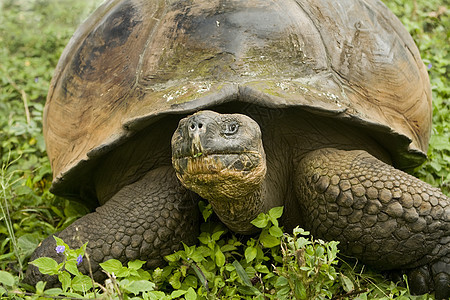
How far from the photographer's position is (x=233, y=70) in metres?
3.01

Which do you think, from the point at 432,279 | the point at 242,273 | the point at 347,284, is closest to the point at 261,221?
the point at 242,273

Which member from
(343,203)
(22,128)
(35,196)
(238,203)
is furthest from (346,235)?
(22,128)

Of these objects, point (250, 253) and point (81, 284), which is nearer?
point (81, 284)

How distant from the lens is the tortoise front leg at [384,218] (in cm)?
287

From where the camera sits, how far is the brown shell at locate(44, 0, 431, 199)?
298cm

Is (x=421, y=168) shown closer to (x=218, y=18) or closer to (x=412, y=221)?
(x=412, y=221)

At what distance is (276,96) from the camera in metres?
2.85

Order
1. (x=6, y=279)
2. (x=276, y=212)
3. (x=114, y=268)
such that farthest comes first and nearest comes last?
(x=276, y=212), (x=114, y=268), (x=6, y=279)

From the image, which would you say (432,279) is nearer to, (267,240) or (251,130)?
(267,240)

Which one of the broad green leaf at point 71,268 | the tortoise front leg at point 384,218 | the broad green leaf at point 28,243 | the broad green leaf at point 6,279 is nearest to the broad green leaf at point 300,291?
the tortoise front leg at point 384,218

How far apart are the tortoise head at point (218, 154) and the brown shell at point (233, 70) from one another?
287mm

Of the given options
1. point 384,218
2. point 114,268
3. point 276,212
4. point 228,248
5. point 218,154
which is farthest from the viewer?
point 228,248

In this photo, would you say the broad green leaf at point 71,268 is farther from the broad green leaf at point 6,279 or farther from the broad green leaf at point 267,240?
the broad green leaf at point 267,240

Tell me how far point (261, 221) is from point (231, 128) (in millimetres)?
591
